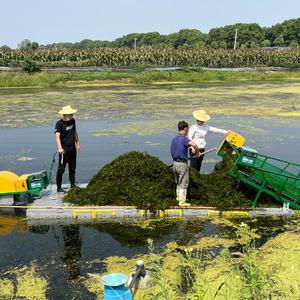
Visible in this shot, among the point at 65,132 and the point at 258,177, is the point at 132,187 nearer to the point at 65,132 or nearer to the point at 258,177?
the point at 65,132

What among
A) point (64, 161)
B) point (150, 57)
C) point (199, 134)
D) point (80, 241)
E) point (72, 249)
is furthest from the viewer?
point (150, 57)

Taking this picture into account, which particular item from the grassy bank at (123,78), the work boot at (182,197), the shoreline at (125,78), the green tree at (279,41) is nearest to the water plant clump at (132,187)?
the work boot at (182,197)

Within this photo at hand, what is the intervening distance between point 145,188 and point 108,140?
809cm

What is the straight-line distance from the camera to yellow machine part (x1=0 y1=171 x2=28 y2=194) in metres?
8.31

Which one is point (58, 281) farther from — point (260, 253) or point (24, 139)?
point (24, 139)

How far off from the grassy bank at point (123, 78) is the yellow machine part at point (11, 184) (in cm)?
3027

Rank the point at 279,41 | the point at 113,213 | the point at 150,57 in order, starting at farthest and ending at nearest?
the point at 279,41, the point at 150,57, the point at 113,213

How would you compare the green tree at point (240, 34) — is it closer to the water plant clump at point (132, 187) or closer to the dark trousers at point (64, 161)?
the water plant clump at point (132, 187)

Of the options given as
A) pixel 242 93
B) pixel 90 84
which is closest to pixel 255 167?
pixel 242 93

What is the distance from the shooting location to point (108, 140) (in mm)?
16375

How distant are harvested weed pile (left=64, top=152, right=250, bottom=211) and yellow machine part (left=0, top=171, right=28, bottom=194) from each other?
0.90 m

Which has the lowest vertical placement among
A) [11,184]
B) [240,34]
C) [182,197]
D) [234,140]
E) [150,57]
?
[182,197]

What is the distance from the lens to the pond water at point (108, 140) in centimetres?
676

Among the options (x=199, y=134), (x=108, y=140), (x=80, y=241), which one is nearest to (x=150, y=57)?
(x=108, y=140)
